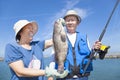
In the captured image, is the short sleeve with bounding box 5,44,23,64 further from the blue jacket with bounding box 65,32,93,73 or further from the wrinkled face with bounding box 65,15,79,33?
the wrinkled face with bounding box 65,15,79,33

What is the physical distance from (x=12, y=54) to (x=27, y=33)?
1.48 ft

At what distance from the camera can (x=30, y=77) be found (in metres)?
5.47

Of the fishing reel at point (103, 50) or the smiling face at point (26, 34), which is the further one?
the fishing reel at point (103, 50)

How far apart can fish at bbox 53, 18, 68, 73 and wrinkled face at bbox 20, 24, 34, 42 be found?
441mm

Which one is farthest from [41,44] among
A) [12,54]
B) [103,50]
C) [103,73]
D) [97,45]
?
[103,73]

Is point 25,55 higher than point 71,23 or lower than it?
lower

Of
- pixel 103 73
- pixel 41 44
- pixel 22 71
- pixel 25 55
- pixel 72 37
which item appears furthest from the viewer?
pixel 103 73

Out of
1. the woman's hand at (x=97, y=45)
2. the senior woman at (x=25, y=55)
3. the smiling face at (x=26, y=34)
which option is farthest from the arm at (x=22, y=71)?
the woman's hand at (x=97, y=45)

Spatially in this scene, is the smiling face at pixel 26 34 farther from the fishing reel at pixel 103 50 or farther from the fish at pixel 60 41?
the fishing reel at pixel 103 50

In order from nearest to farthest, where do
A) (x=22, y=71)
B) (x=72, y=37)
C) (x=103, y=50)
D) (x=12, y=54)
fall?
1. (x=22, y=71)
2. (x=12, y=54)
3. (x=103, y=50)
4. (x=72, y=37)

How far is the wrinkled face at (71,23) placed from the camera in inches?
252

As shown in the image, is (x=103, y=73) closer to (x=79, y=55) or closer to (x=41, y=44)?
(x=79, y=55)

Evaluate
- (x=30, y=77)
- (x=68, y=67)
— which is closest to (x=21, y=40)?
(x=30, y=77)

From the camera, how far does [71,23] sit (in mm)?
6418
